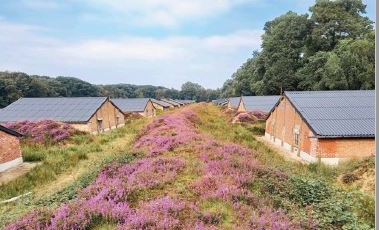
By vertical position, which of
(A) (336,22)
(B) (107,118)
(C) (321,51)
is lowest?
(B) (107,118)

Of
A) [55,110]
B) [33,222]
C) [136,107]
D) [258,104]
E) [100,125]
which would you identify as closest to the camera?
[33,222]

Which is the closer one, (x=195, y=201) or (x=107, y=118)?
(x=195, y=201)

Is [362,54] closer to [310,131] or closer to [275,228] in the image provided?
[310,131]

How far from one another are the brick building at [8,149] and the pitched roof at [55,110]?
45.5ft

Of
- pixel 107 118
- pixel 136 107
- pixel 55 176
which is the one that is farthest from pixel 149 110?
pixel 55 176

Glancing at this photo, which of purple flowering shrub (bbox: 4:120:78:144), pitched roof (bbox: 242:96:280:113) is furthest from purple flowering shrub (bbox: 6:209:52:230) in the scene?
pitched roof (bbox: 242:96:280:113)

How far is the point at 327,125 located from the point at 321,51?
36472 mm

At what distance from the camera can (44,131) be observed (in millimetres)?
31266

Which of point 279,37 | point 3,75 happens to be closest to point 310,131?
point 279,37

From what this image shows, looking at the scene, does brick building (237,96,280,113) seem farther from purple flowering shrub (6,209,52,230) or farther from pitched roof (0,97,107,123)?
purple flowering shrub (6,209,52,230)

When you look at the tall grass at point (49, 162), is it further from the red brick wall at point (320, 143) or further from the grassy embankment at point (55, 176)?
the red brick wall at point (320, 143)

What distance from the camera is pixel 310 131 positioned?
21.6m

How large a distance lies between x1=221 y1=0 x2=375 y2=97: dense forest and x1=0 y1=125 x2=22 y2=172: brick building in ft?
132

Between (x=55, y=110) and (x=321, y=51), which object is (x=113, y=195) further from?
(x=321, y=51)
